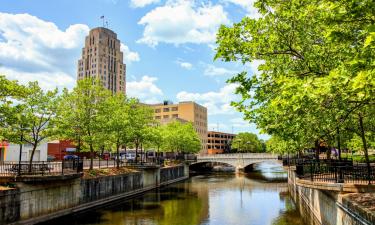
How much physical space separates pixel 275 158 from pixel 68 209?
6212 centimetres

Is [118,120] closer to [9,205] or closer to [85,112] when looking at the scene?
[85,112]

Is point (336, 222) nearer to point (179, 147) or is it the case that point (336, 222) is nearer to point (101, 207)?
point (101, 207)

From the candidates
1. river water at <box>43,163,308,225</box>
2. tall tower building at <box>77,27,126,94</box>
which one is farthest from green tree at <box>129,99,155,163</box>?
tall tower building at <box>77,27,126,94</box>

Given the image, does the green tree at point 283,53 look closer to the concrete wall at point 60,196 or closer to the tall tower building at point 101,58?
the concrete wall at point 60,196

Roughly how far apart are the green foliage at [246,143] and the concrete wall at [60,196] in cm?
10858

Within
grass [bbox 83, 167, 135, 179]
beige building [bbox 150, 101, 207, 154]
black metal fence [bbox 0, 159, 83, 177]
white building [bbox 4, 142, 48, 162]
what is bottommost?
grass [bbox 83, 167, 135, 179]

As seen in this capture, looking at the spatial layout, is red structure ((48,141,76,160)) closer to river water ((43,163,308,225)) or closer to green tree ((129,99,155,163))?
green tree ((129,99,155,163))

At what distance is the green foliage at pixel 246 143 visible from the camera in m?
152

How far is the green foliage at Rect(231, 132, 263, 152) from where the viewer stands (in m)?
152

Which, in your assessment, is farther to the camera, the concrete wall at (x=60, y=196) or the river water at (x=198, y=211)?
the river water at (x=198, y=211)

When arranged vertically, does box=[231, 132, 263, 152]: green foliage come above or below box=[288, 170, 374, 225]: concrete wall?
above

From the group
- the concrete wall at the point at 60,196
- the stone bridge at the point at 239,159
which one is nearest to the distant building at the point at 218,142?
the stone bridge at the point at 239,159

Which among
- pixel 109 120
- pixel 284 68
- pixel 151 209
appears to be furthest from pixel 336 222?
pixel 109 120

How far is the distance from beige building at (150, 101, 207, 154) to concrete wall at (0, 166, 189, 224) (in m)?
103
